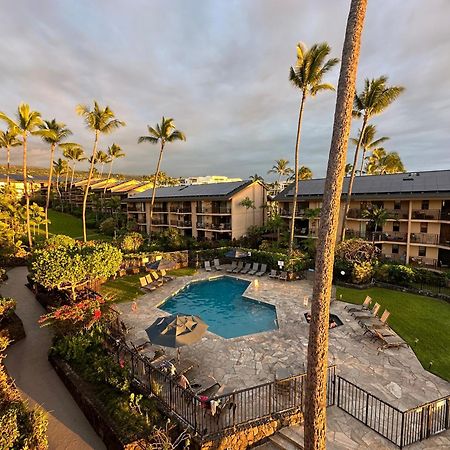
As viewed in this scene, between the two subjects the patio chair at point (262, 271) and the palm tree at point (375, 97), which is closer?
the palm tree at point (375, 97)

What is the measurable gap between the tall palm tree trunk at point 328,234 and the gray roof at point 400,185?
26030mm

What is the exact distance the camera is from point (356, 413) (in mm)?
9016

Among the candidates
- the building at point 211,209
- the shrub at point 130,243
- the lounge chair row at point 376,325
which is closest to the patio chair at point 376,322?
the lounge chair row at point 376,325

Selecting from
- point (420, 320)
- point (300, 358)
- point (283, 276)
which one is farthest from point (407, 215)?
point (300, 358)

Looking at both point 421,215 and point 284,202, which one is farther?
point 284,202

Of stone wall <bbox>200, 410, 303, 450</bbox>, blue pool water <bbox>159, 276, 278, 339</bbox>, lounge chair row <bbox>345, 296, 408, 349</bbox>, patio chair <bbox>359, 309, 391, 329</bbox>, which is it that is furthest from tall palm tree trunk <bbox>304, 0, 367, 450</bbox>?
patio chair <bbox>359, 309, 391, 329</bbox>

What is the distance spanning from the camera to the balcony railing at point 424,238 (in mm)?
27200

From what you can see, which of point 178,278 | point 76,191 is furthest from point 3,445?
point 76,191

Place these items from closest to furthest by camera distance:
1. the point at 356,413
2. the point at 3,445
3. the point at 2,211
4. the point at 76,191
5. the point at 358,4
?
the point at 358,4 < the point at 3,445 < the point at 356,413 < the point at 2,211 < the point at 76,191

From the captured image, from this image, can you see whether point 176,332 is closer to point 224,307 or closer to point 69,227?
point 224,307

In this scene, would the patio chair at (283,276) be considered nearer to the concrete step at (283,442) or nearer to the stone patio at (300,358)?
the stone patio at (300,358)

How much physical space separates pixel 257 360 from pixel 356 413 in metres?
4.40

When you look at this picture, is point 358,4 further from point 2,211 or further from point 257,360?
point 2,211

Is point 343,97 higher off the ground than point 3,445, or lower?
higher
